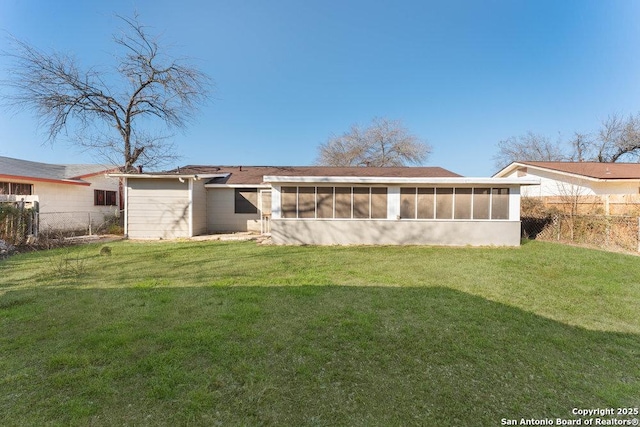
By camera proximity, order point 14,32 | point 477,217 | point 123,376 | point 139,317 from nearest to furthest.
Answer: point 123,376, point 139,317, point 477,217, point 14,32

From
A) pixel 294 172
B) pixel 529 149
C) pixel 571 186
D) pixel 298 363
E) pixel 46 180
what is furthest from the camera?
pixel 529 149

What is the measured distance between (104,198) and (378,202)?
47.9ft

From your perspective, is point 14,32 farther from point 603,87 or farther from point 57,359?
point 603,87

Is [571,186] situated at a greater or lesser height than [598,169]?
lesser

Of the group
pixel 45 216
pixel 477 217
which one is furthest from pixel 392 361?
pixel 45 216

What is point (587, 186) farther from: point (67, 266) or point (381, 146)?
point (67, 266)

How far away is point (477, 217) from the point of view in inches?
396

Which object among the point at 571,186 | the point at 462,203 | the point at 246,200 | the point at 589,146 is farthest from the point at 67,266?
the point at 589,146

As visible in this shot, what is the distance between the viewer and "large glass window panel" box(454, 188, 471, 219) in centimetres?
1002

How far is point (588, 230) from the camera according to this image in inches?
395

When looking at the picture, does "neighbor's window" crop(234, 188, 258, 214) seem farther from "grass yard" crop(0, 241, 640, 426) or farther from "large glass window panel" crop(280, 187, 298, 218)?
"grass yard" crop(0, 241, 640, 426)

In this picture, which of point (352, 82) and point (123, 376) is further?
point (352, 82)

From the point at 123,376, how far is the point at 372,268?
504cm

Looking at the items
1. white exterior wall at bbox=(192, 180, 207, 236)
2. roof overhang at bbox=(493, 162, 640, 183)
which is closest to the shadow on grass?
white exterior wall at bbox=(192, 180, 207, 236)
